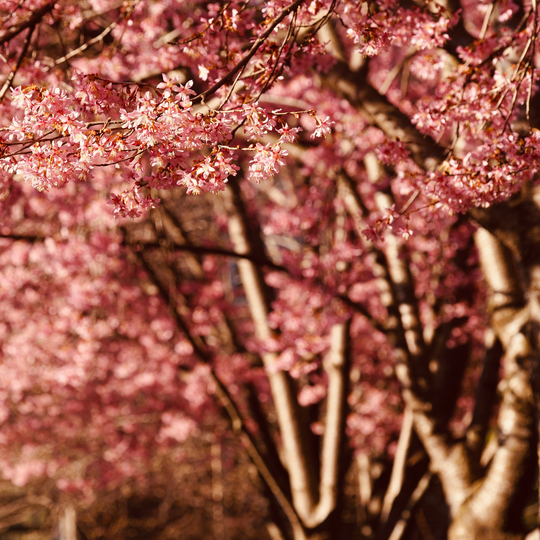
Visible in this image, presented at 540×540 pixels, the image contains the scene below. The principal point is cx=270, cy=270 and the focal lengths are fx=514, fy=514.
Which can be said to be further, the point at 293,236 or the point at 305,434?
the point at 293,236

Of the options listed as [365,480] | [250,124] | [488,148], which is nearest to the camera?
[250,124]

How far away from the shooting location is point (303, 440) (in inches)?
190

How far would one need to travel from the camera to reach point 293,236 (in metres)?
6.07

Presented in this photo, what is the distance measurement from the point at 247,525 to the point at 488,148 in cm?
1107

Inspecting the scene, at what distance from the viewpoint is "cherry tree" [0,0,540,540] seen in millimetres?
2025

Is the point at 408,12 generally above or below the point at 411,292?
above

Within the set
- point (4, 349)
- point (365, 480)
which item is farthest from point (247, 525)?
point (4, 349)

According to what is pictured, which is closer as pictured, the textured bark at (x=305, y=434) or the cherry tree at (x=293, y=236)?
the cherry tree at (x=293, y=236)

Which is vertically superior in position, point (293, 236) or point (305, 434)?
point (293, 236)

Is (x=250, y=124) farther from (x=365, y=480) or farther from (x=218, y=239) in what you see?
(x=218, y=239)

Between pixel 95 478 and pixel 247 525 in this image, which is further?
pixel 247 525

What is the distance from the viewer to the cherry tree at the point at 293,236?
6.64ft

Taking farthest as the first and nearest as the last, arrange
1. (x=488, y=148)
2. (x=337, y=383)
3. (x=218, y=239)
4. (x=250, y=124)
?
1. (x=218, y=239)
2. (x=337, y=383)
3. (x=488, y=148)
4. (x=250, y=124)

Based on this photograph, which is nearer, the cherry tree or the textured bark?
the cherry tree
